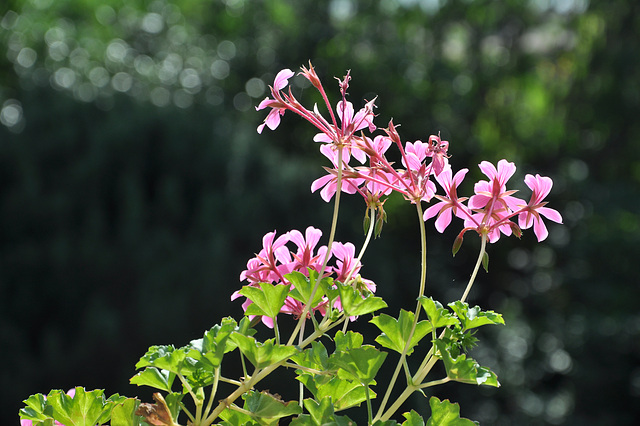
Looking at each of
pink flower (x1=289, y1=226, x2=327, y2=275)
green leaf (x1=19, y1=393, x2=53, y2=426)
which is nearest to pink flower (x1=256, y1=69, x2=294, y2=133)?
pink flower (x1=289, y1=226, x2=327, y2=275)

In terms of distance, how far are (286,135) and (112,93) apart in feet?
7.49

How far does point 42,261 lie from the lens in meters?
4.82

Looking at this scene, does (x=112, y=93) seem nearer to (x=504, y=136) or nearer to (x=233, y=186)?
(x=233, y=186)

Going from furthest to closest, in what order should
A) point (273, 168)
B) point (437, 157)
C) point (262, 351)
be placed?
point (273, 168) < point (437, 157) < point (262, 351)

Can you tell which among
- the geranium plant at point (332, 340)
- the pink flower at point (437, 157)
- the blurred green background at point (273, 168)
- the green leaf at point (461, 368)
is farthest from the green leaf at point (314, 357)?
the blurred green background at point (273, 168)

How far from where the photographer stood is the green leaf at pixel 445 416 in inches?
24.0

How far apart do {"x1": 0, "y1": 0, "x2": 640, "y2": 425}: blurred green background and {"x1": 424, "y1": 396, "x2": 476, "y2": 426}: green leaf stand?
4.13 metres

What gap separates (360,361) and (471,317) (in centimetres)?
12

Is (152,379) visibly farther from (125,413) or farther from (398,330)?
(398,330)

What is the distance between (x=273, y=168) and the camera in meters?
Answer: 5.51

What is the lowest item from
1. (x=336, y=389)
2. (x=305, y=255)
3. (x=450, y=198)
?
(x=336, y=389)

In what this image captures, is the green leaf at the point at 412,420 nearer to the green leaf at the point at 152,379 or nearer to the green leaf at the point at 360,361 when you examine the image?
the green leaf at the point at 360,361

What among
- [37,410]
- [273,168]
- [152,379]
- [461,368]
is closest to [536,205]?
[461,368]

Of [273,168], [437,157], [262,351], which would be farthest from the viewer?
[273,168]
